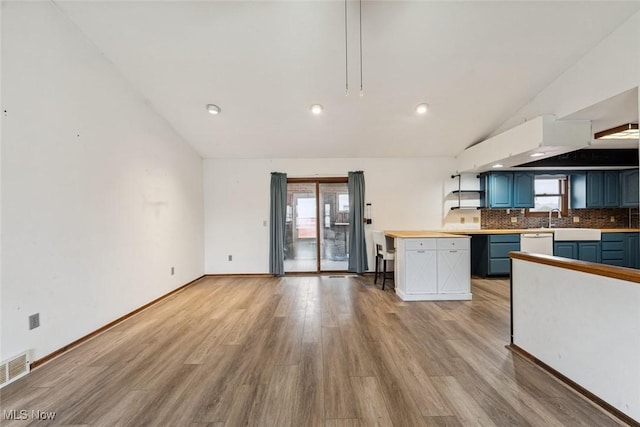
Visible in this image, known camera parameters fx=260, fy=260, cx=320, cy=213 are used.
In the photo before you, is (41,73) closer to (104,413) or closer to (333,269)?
(104,413)

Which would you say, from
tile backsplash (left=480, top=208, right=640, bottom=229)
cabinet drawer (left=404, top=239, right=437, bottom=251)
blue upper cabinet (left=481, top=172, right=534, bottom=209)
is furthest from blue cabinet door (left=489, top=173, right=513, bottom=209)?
cabinet drawer (left=404, top=239, right=437, bottom=251)

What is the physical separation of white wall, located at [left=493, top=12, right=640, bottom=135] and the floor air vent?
526 cm

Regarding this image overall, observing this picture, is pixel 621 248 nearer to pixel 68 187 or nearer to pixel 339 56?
pixel 339 56

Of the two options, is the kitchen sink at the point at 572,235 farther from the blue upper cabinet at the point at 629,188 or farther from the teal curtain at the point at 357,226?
the teal curtain at the point at 357,226

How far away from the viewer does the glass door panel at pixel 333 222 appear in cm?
516

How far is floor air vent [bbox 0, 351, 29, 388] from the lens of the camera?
1786 mm

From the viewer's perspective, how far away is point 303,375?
188 centimetres

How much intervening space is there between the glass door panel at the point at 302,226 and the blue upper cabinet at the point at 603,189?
16.7 ft

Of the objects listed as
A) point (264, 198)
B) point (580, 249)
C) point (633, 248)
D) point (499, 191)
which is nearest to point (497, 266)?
point (499, 191)

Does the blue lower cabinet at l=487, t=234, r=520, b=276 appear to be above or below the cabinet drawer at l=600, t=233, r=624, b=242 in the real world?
below

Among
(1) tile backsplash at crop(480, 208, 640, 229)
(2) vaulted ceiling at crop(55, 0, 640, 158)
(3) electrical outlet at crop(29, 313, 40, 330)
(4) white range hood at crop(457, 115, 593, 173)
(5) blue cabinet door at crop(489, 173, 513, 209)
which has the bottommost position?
(3) electrical outlet at crop(29, 313, 40, 330)

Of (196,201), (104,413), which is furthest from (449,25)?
(196,201)

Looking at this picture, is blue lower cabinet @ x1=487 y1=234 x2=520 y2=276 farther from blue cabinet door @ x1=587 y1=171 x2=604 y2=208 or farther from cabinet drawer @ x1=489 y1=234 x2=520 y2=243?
blue cabinet door @ x1=587 y1=171 x2=604 y2=208

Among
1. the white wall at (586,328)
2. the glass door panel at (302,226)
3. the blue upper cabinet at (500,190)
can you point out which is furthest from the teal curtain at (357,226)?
the white wall at (586,328)
